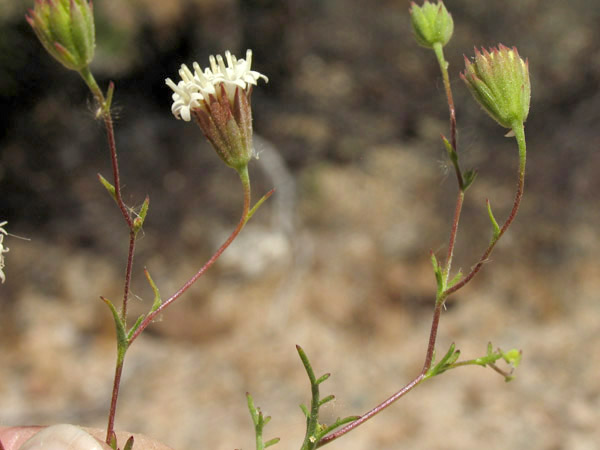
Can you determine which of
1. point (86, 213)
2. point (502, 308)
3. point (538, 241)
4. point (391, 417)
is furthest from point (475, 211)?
point (86, 213)

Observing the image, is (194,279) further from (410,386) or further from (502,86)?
(502,86)

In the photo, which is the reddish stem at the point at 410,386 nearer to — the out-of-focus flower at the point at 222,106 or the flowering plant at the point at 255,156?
the flowering plant at the point at 255,156

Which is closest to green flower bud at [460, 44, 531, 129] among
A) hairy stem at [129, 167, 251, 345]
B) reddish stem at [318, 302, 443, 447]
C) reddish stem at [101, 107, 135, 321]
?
reddish stem at [318, 302, 443, 447]

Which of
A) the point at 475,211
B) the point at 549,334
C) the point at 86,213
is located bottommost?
the point at 549,334

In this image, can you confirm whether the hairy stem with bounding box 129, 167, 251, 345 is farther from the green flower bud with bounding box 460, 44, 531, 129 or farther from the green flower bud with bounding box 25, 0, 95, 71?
the green flower bud with bounding box 460, 44, 531, 129

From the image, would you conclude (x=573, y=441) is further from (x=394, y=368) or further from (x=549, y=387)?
(x=394, y=368)

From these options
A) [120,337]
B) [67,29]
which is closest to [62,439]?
[120,337]
